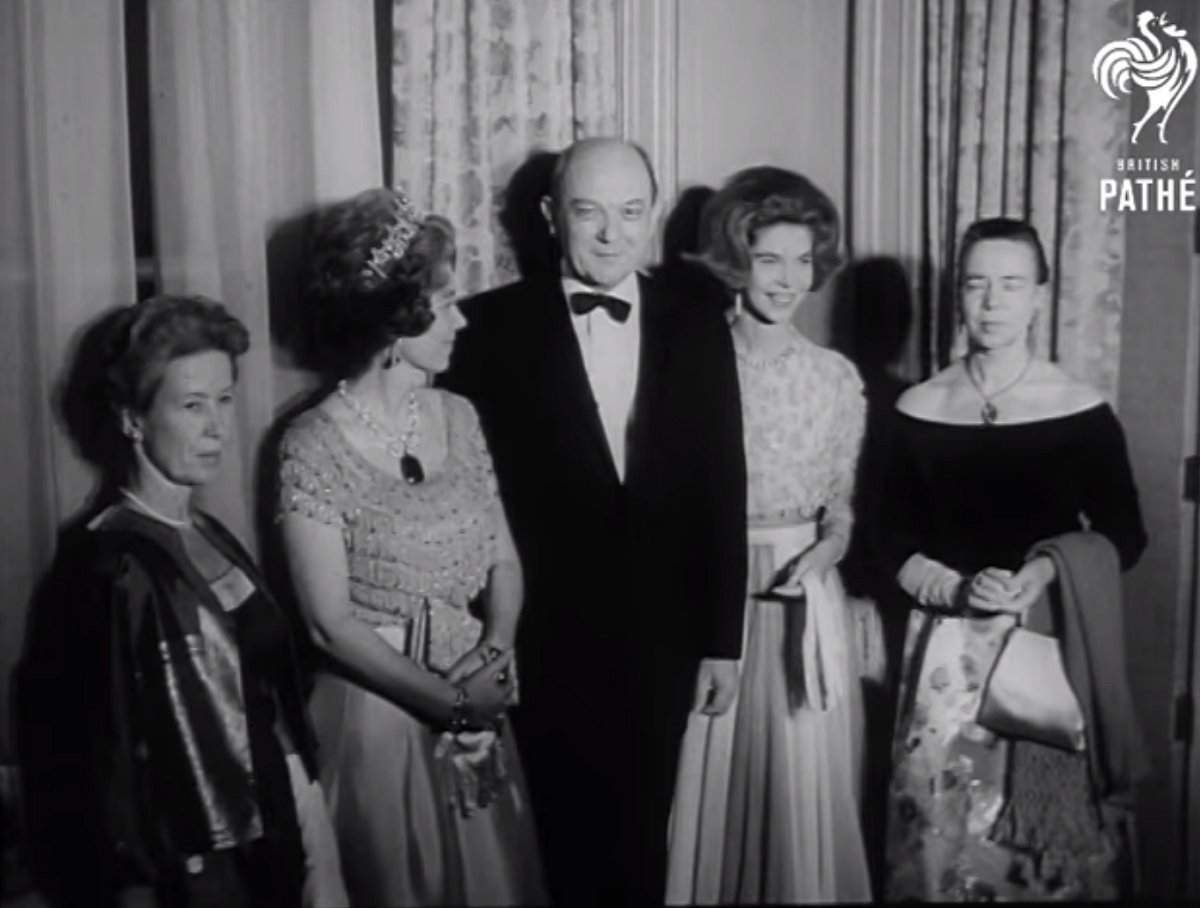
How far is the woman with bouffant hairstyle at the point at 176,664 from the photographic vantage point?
95.2 inches

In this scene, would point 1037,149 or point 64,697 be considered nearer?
point 64,697

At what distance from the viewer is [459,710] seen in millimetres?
2529

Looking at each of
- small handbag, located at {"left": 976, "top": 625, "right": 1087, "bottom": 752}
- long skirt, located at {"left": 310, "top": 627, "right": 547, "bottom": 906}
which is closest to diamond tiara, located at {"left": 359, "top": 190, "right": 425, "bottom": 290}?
long skirt, located at {"left": 310, "top": 627, "right": 547, "bottom": 906}

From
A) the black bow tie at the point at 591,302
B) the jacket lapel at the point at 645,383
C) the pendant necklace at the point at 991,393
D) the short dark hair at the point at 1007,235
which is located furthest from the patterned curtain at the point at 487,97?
the pendant necklace at the point at 991,393

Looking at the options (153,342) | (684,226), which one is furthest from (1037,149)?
(153,342)

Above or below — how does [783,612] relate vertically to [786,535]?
below

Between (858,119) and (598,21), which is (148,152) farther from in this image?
(858,119)

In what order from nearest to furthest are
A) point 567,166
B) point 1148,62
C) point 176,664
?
point 176,664 < point 567,166 < point 1148,62

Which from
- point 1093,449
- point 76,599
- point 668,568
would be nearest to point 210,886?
point 76,599

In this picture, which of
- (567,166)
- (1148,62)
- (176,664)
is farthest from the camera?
(1148,62)

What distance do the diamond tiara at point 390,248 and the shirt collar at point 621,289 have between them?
245 millimetres

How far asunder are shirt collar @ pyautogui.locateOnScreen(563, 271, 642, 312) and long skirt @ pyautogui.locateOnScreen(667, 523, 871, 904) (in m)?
0.41

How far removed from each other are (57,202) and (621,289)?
861 mm

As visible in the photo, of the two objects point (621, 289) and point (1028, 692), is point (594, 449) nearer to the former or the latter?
point (621, 289)
